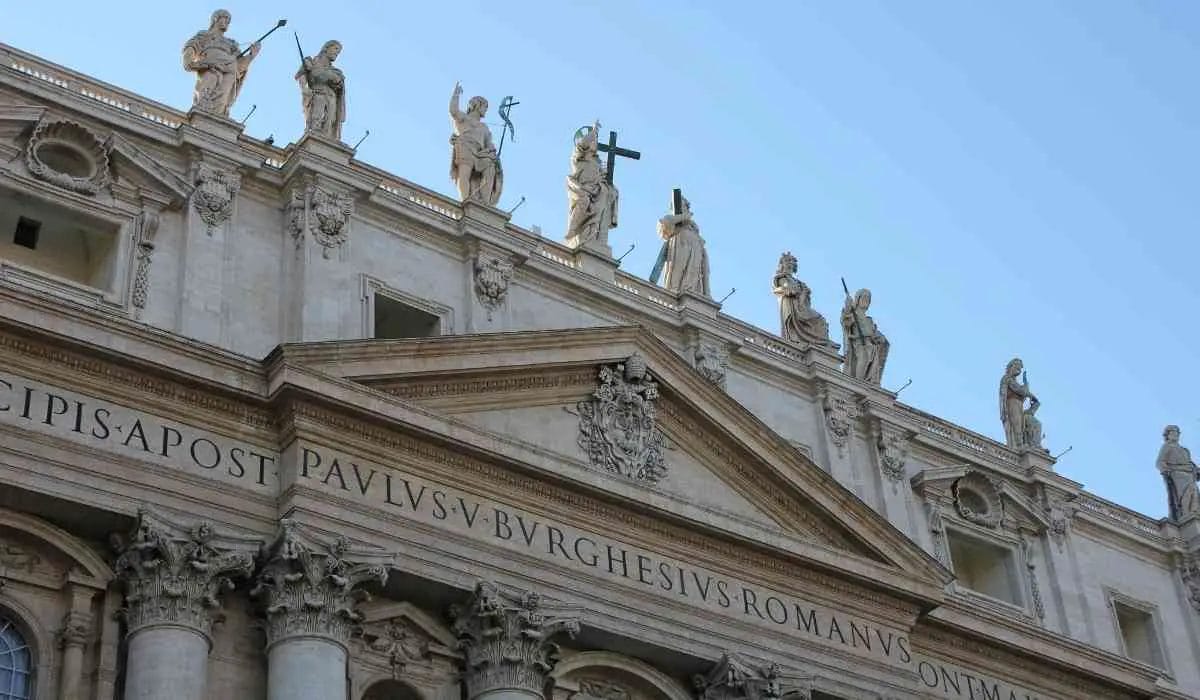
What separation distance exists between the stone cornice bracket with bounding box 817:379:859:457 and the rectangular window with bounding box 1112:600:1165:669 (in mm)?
7080

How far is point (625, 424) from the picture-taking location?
28.0 metres

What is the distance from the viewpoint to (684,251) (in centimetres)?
3259

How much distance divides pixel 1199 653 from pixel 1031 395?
5817 mm

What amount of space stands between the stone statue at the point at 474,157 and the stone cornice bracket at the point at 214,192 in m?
4.02

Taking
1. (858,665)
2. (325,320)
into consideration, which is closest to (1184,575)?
(858,665)

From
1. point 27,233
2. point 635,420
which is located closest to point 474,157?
point 635,420

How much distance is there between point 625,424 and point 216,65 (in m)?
7.93

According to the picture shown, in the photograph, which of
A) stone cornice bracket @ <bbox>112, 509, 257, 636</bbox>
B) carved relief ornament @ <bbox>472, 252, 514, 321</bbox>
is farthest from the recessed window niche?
carved relief ornament @ <bbox>472, 252, 514, 321</bbox>

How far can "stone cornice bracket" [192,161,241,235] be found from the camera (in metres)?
26.5

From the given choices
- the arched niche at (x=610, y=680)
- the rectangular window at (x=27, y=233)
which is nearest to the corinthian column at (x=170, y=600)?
the arched niche at (x=610, y=680)

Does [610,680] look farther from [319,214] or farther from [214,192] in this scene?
[214,192]

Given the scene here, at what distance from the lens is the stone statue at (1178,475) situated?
127ft

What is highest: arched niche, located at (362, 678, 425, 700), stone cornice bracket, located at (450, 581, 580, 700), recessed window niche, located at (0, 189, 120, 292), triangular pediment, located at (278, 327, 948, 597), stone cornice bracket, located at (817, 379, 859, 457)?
stone cornice bracket, located at (817, 379, 859, 457)

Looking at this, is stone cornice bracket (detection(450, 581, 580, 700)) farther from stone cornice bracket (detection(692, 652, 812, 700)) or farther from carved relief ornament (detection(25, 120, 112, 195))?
carved relief ornament (detection(25, 120, 112, 195))
